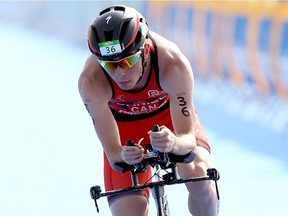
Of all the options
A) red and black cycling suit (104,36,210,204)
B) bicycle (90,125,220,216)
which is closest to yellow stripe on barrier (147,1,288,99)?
red and black cycling suit (104,36,210,204)

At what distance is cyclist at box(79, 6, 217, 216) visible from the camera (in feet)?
15.1

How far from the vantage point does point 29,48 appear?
57.4ft

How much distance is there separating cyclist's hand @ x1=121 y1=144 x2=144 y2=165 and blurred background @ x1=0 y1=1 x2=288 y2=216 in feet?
9.57

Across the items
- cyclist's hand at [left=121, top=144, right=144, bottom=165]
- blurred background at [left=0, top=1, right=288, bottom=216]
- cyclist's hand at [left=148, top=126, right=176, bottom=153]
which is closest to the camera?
cyclist's hand at [left=148, top=126, right=176, bottom=153]

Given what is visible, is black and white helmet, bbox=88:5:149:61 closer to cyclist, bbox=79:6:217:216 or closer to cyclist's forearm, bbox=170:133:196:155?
cyclist, bbox=79:6:217:216

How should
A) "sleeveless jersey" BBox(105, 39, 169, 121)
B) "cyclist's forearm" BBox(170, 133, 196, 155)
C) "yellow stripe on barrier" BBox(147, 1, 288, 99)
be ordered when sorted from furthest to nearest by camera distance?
"yellow stripe on barrier" BBox(147, 1, 288, 99) < "sleeveless jersey" BBox(105, 39, 169, 121) < "cyclist's forearm" BBox(170, 133, 196, 155)

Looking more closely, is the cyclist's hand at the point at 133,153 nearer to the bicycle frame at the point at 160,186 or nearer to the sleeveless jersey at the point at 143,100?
the bicycle frame at the point at 160,186

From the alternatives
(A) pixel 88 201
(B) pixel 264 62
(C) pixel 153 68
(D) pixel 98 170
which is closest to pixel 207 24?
(B) pixel 264 62

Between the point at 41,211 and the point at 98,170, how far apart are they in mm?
1238

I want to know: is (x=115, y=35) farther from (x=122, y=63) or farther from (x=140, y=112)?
(x=140, y=112)

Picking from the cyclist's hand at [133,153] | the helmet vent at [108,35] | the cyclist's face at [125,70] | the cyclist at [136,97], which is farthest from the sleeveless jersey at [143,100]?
the cyclist's hand at [133,153]

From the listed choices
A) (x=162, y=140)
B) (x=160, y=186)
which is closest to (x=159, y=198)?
(x=160, y=186)

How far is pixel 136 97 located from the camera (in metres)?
5.25

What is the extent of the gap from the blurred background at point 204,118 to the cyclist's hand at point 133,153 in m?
2.92
